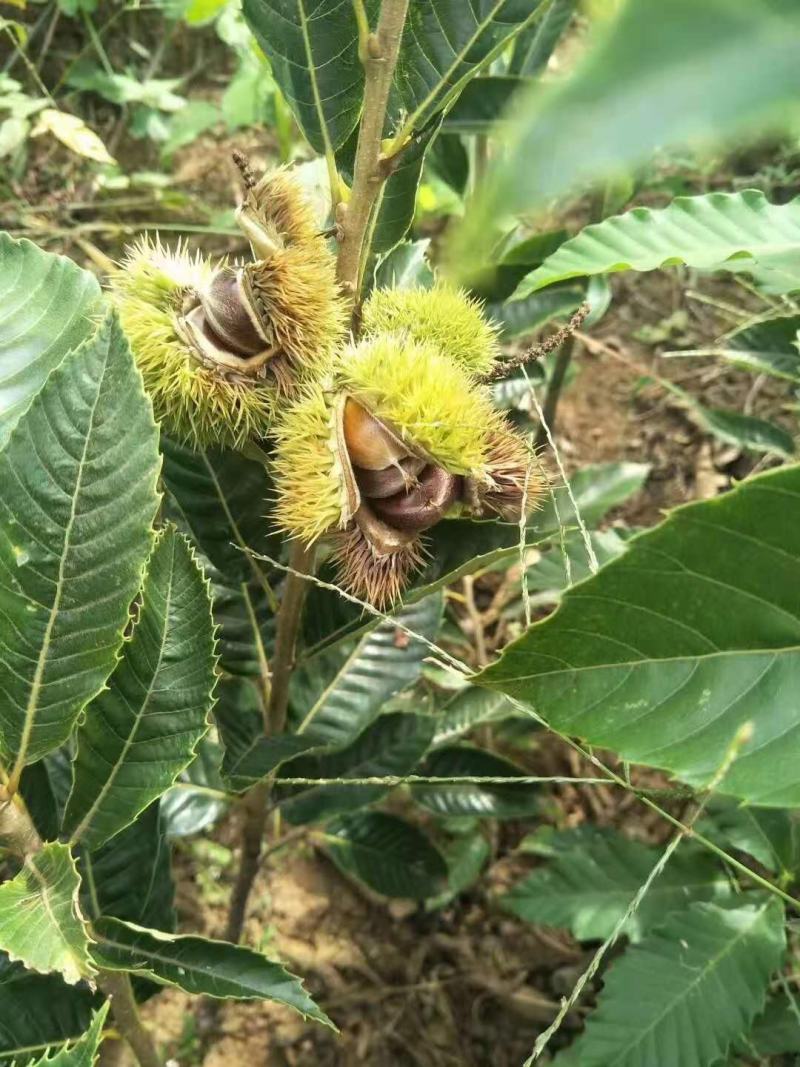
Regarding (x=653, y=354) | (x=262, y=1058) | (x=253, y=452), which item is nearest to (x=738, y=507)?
(x=253, y=452)

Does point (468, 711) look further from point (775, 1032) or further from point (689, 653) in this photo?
point (689, 653)

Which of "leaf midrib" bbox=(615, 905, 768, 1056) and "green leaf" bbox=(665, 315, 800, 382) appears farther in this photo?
"green leaf" bbox=(665, 315, 800, 382)

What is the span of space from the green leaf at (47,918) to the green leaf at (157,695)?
10cm

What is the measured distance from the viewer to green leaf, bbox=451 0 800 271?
0.20 metres

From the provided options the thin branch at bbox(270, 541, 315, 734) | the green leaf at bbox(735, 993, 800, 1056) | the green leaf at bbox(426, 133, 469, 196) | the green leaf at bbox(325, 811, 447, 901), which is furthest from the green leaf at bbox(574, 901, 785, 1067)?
the green leaf at bbox(426, 133, 469, 196)

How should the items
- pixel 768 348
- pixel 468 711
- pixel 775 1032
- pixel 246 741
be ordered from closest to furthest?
pixel 246 741, pixel 775 1032, pixel 768 348, pixel 468 711

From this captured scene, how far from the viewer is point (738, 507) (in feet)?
1.99

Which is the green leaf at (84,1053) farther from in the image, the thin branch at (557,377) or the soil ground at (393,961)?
the thin branch at (557,377)

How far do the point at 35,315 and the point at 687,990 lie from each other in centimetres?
116

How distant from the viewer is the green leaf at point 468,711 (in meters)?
1.63

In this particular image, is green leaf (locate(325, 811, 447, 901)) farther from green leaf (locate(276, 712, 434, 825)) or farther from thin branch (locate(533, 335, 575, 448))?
thin branch (locate(533, 335, 575, 448))

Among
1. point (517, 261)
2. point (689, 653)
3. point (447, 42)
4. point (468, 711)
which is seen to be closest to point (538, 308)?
point (517, 261)

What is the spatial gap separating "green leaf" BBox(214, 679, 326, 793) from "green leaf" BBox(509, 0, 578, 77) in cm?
120

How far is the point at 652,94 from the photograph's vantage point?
0.21 meters
